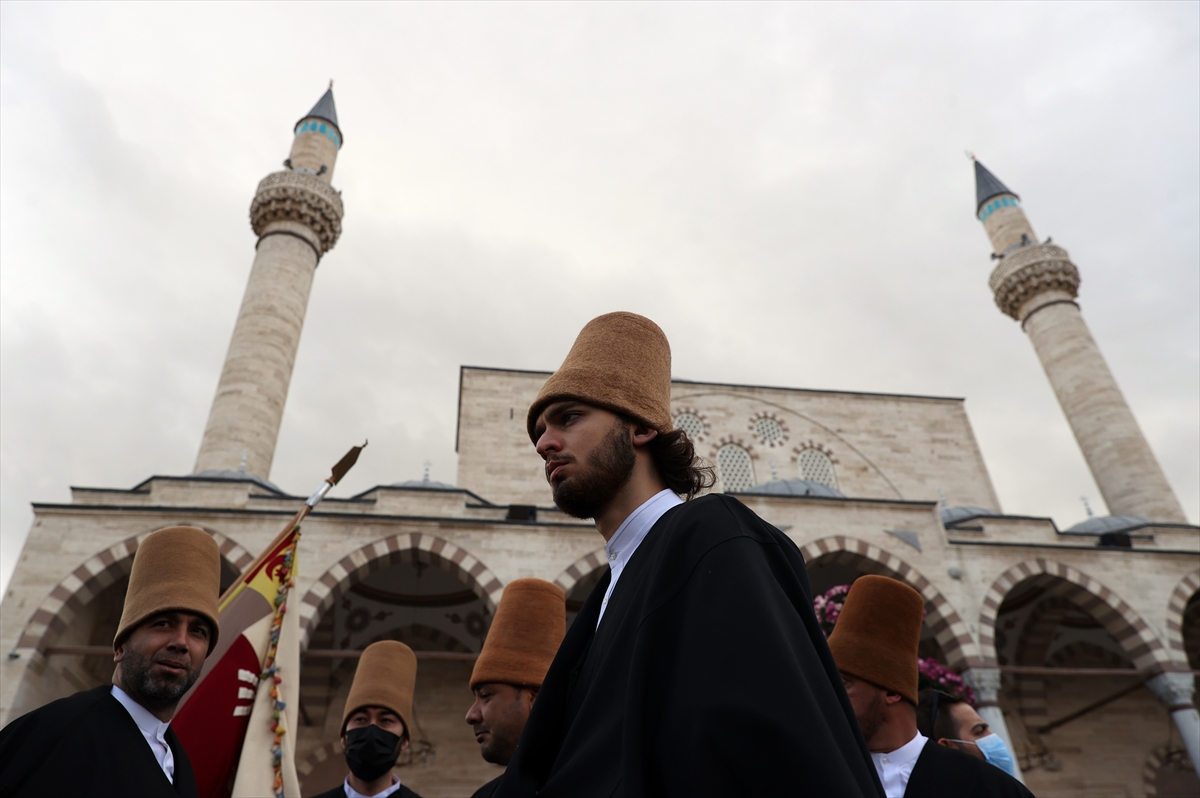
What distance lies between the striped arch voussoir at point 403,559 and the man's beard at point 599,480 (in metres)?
9.77

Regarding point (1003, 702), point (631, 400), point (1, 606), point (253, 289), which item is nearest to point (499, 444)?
point (253, 289)

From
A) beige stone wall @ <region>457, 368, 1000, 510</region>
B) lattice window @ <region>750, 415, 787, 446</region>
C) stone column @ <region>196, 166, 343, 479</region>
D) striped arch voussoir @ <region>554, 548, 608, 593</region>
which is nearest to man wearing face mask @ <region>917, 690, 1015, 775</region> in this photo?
striped arch voussoir @ <region>554, 548, 608, 593</region>

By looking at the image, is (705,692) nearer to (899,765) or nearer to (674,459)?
(674,459)

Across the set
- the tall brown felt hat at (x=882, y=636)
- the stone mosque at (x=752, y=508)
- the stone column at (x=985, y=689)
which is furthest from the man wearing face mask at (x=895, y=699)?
the stone column at (x=985, y=689)

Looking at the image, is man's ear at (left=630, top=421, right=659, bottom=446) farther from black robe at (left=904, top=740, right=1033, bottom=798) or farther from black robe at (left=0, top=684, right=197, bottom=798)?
black robe at (left=0, top=684, right=197, bottom=798)

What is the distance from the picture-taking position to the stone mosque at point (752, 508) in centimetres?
1111

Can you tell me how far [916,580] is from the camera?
12383 millimetres

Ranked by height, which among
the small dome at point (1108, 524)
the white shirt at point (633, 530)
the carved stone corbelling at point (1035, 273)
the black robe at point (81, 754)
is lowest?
the black robe at point (81, 754)

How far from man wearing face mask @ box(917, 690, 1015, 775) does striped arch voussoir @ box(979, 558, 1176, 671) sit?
935 cm

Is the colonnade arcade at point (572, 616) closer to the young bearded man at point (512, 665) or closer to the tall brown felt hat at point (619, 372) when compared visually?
the young bearded man at point (512, 665)

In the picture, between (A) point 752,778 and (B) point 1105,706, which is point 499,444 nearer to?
(B) point 1105,706

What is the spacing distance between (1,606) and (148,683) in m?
9.61

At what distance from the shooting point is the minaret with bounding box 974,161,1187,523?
55.7 feet

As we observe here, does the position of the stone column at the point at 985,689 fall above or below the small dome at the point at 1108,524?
below
